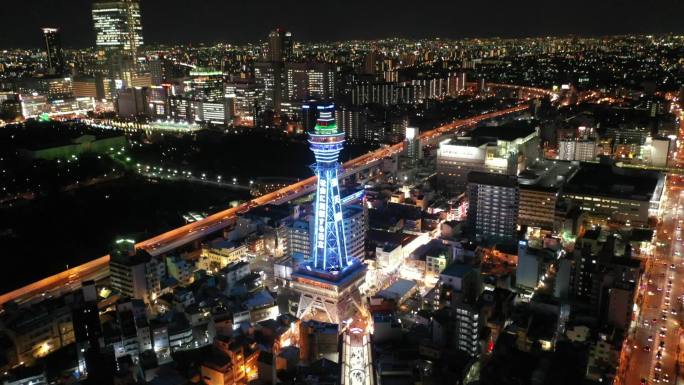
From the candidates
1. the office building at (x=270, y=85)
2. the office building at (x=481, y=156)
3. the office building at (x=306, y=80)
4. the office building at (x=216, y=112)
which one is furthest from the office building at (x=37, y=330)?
the office building at (x=306, y=80)

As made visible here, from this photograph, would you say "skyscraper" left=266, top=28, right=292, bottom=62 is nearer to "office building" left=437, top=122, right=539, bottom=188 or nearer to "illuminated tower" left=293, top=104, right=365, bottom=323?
"office building" left=437, top=122, right=539, bottom=188

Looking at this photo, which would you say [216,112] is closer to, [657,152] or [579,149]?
[579,149]

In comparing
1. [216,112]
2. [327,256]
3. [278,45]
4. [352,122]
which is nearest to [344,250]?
[327,256]

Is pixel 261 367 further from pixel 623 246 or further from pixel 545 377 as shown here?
pixel 623 246

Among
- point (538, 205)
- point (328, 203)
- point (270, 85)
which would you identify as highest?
point (270, 85)

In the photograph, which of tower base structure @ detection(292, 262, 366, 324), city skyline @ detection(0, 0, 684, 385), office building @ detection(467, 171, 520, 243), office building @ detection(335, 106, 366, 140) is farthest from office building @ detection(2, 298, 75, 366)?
office building @ detection(335, 106, 366, 140)

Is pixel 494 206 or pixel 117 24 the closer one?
pixel 494 206
